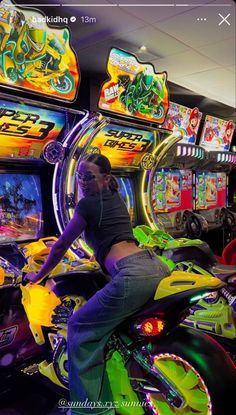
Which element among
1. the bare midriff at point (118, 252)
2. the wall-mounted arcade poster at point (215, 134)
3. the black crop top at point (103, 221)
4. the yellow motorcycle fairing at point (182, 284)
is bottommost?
the yellow motorcycle fairing at point (182, 284)

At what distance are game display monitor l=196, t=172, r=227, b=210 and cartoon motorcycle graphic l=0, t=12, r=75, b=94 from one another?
3.22 m

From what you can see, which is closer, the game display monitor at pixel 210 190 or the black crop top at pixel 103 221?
the black crop top at pixel 103 221

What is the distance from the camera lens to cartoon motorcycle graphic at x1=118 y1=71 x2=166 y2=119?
3439 millimetres

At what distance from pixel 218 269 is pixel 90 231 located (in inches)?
51.9

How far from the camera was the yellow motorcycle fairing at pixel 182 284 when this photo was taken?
5.39 feet

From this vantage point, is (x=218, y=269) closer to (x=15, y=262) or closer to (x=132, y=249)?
(x=132, y=249)

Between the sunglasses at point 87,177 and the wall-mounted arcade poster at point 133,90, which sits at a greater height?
the wall-mounted arcade poster at point 133,90

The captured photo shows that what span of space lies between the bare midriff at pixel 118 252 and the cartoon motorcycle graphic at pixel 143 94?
1.91 m

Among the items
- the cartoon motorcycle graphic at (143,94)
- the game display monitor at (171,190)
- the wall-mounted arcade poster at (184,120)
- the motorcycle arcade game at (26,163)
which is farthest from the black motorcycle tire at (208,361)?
the wall-mounted arcade poster at (184,120)

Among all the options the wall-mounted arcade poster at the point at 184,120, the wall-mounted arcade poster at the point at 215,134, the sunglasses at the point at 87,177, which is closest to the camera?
the sunglasses at the point at 87,177

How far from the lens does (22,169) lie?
3027mm

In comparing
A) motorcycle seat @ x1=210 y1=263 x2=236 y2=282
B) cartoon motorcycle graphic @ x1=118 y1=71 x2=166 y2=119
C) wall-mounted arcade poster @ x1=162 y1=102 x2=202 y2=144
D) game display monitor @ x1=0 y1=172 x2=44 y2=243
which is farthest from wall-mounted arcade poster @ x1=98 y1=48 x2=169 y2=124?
motorcycle seat @ x1=210 y1=263 x2=236 y2=282

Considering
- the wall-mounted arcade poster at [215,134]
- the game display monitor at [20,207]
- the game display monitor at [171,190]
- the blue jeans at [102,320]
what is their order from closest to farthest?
1. the blue jeans at [102,320]
2. the game display monitor at [20,207]
3. the game display monitor at [171,190]
4. the wall-mounted arcade poster at [215,134]

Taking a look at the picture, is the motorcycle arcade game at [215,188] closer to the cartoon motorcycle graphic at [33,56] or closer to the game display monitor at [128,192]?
the game display monitor at [128,192]
